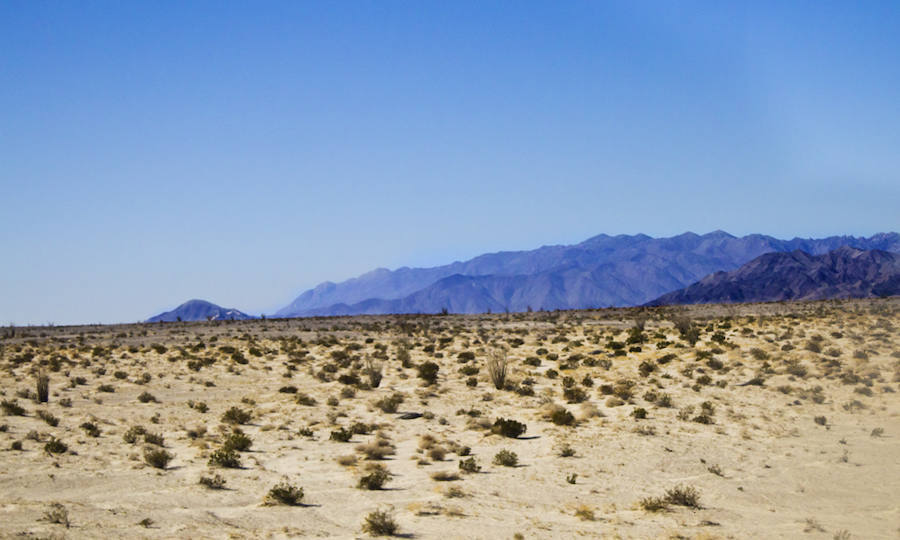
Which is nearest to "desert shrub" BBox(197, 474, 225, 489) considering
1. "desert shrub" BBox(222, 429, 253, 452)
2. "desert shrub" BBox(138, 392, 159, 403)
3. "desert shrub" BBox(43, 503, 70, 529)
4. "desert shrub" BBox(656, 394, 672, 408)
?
"desert shrub" BBox(43, 503, 70, 529)

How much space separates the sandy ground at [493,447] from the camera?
1142 cm

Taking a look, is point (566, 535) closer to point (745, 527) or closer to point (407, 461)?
point (745, 527)

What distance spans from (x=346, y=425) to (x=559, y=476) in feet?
25.5

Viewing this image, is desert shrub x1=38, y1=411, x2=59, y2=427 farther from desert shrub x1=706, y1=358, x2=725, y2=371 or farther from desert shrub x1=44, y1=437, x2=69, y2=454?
desert shrub x1=706, y1=358, x2=725, y2=371

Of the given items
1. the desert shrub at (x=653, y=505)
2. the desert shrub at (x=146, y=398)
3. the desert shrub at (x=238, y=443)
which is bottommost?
the desert shrub at (x=653, y=505)

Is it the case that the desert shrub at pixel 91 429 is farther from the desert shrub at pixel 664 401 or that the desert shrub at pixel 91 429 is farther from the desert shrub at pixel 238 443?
the desert shrub at pixel 664 401

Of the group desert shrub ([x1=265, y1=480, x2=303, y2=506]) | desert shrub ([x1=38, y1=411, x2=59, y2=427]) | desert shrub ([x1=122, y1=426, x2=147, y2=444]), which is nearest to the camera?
desert shrub ([x1=265, y1=480, x2=303, y2=506])

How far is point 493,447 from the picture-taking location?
17.0m

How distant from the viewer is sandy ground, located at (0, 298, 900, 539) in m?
11.4

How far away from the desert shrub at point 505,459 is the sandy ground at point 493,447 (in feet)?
0.76

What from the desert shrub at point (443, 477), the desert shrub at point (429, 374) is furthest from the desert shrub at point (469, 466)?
the desert shrub at point (429, 374)

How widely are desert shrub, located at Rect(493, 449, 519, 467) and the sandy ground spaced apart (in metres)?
0.23

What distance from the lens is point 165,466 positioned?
14719 millimetres

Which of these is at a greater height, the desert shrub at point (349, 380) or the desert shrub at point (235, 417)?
the desert shrub at point (349, 380)
